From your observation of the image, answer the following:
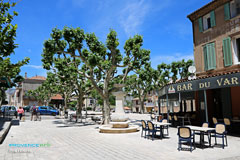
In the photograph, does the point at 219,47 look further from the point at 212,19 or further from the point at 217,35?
the point at 212,19

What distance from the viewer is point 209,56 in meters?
14.2

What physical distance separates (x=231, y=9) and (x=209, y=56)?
11.3 ft

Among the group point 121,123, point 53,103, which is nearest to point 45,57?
point 121,123

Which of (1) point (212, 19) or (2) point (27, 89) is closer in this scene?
(1) point (212, 19)

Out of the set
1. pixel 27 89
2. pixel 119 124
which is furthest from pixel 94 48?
pixel 27 89

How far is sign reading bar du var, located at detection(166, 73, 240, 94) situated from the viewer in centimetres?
954

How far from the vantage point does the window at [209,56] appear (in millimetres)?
13858

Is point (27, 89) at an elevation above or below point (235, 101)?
above

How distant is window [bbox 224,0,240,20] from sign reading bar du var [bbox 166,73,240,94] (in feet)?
17.5

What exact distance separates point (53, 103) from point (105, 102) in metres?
45.3

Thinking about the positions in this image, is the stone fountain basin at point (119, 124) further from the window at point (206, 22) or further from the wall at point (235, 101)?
A: the window at point (206, 22)

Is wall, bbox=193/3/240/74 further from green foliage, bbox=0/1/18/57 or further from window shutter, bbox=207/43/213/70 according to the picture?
green foliage, bbox=0/1/18/57

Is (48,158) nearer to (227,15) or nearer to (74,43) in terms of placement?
(74,43)

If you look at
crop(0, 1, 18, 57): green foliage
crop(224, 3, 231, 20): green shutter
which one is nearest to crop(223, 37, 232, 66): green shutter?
crop(224, 3, 231, 20): green shutter
